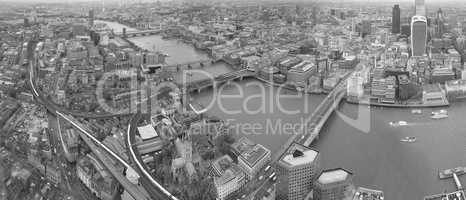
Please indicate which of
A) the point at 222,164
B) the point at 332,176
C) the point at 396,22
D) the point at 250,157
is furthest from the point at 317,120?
the point at 396,22

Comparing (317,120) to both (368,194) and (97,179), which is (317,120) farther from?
(97,179)

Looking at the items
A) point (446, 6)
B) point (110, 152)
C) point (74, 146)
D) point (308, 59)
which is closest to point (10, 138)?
point (74, 146)

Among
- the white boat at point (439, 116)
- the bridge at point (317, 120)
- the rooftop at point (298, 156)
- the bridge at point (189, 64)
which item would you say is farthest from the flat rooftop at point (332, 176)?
the bridge at point (189, 64)

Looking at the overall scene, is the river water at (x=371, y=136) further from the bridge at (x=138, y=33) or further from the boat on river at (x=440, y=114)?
the bridge at (x=138, y=33)

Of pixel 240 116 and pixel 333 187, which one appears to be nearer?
pixel 333 187

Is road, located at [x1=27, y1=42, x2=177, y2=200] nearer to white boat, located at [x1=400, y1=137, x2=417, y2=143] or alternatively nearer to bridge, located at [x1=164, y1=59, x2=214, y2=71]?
bridge, located at [x1=164, y1=59, x2=214, y2=71]

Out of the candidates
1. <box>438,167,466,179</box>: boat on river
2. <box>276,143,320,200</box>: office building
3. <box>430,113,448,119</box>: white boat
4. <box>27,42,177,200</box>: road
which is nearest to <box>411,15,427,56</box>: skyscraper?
<box>430,113,448,119</box>: white boat
